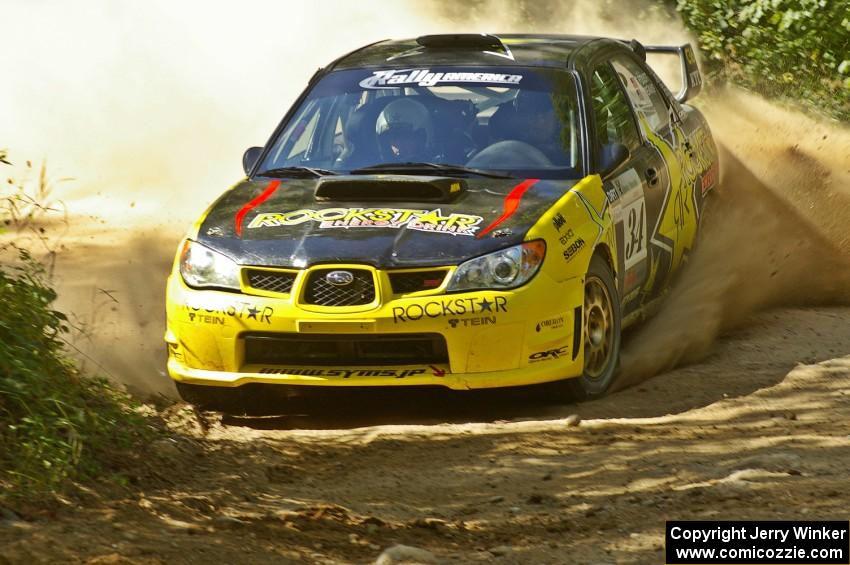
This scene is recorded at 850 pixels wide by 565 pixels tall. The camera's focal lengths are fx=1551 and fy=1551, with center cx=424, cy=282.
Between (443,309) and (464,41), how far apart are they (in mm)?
2363

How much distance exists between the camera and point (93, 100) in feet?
55.4

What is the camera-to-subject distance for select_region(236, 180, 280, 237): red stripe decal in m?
7.31

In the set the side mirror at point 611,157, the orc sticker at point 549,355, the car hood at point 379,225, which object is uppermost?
the side mirror at point 611,157

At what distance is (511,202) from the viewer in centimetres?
721

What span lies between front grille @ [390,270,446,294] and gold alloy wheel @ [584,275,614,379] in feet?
2.58

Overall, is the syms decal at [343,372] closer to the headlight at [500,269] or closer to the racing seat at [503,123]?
the headlight at [500,269]

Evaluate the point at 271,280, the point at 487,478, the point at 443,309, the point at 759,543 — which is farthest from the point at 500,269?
the point at 759,543

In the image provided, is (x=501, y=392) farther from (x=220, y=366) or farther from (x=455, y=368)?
(x=220, y=366)

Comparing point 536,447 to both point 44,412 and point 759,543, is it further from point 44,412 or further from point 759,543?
point 44,412

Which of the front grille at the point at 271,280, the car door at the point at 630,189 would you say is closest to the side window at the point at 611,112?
the car door at the point at 630,189

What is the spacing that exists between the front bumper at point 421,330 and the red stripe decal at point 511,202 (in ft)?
1.07

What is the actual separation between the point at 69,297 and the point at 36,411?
356 cm

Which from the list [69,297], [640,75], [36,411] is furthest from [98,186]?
[36,411]

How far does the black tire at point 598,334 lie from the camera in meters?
7.20
